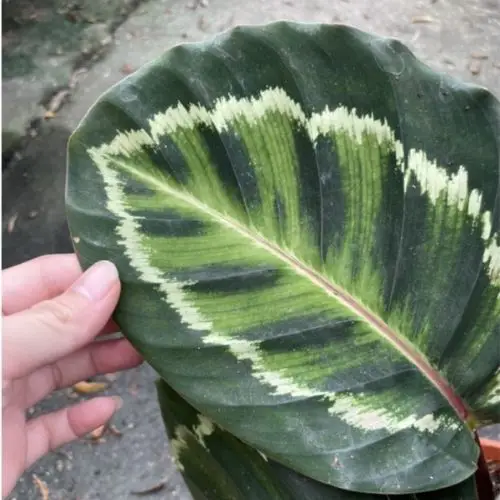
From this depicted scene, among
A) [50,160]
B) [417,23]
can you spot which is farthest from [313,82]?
[417,23]

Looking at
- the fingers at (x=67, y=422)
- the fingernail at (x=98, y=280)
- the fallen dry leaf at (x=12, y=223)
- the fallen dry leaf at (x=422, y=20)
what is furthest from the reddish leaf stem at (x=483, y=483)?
the fallen dry leaf at (x=422, y=20)

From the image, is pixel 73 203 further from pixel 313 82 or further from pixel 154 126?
A: pixel 313 82

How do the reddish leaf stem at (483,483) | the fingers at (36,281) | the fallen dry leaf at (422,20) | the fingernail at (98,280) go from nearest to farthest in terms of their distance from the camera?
the fingernail at (98,280), the reddish leaf stem at (483,483), the fingers at (36,281), the fallen dry leaf at (422,20)

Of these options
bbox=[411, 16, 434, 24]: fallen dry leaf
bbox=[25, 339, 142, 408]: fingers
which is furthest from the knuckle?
bbox=[411, 16, 434, 24]: fallen dry leaf

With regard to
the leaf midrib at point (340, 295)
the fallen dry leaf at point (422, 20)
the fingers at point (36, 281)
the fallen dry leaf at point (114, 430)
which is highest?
the fallen dry leaf at point (422, 20)

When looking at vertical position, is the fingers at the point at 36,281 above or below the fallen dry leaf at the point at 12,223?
above

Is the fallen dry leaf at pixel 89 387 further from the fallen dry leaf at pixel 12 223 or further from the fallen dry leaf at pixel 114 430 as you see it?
the fallen dry leaf at pixel 12 223
